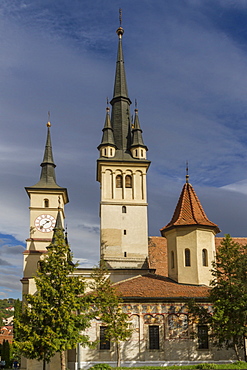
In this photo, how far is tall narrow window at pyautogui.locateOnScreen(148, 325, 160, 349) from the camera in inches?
1340

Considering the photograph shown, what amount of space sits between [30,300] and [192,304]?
11.6 meters

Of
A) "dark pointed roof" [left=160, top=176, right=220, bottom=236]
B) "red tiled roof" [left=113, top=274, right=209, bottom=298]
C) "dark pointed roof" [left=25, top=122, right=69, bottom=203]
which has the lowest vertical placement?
"red tiled roof" [left=113, top=274, right=209, bottom=298]

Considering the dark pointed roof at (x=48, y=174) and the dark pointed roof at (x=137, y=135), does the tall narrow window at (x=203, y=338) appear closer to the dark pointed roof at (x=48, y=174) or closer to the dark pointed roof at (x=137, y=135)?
the dark pointed roof at (x=137, y=135)

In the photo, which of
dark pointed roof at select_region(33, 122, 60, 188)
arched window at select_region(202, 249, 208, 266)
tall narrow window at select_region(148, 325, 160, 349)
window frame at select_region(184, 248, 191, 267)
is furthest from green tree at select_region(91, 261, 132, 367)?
dark pointed roof at select_region(33, 122, 60, 188)

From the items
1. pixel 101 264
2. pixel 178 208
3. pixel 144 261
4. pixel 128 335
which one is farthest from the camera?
pixel 144 261

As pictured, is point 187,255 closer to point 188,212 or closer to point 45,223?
point 188,212

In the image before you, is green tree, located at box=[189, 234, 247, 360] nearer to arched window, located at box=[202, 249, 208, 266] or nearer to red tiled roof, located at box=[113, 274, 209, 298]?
red tiled roof, located at box=[113, 274, 209, 298]

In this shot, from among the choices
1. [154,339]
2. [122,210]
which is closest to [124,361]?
[154,339]

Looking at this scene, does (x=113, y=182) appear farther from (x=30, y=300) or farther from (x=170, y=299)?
(x=30, y=300)

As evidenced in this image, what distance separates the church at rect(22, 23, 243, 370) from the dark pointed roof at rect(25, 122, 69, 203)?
12 centimetres

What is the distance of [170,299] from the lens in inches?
1366

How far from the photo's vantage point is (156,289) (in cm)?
3578

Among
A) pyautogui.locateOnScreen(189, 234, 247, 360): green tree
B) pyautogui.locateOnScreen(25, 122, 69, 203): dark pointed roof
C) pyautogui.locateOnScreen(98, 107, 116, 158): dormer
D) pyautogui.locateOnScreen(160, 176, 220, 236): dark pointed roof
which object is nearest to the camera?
pyautogui.locateOnScreen(189, 234, 247, 360): green tree

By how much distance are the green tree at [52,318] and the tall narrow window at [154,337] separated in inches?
226
